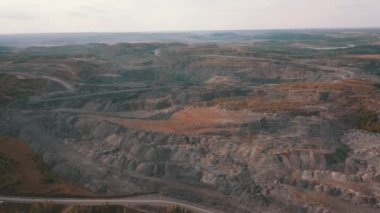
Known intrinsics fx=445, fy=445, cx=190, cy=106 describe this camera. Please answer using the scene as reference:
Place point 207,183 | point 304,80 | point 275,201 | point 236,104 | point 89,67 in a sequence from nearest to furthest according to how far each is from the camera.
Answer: point 275,201, point 207,183, point 236,104, point 304,80, point 89,67

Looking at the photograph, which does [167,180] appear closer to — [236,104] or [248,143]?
[248,143]

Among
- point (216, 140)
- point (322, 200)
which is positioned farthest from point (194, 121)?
point (322, 200)

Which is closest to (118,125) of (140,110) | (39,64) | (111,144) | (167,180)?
(111,144)

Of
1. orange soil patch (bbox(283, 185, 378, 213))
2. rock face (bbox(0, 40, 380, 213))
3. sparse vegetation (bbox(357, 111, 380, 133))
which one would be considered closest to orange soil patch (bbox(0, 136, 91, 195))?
rock face (bbox(0, 40, 380, 213))

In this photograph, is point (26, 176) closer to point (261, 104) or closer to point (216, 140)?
point (216, 140)

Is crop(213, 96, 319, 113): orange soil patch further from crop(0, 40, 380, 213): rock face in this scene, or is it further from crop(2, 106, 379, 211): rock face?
crop(2, 106, 379, 211): rock face

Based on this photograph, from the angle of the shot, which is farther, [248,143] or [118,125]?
[118,125]

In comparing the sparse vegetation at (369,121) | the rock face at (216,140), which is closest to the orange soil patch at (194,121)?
the rock face at (216,140)
